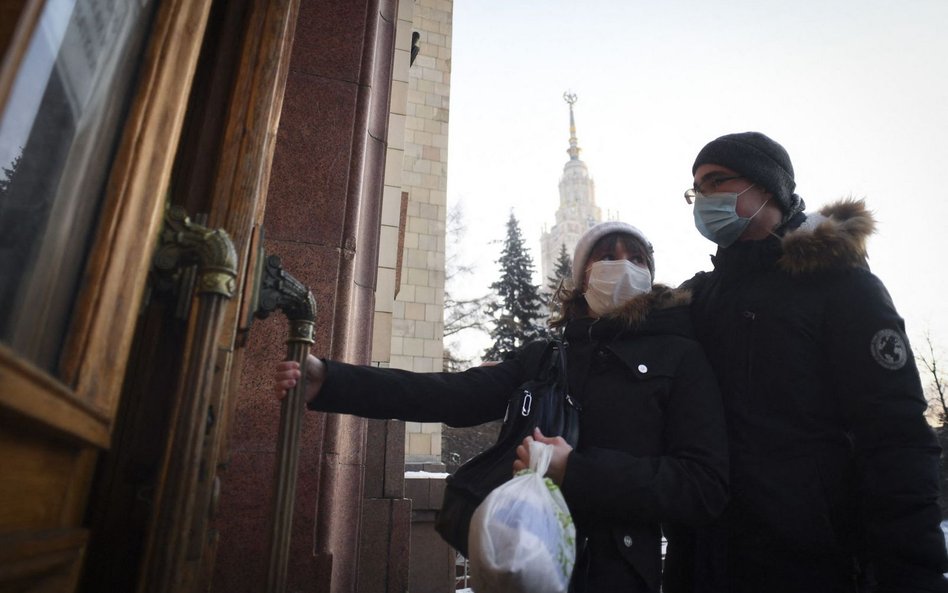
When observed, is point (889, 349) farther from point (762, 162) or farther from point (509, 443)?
point (509, 443)

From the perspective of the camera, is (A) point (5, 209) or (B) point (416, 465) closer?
(A) point (5, 209)

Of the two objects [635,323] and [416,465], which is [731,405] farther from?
[416,465]

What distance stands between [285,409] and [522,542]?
2.20 feet

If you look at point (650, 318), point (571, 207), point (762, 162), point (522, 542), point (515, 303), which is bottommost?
point (522, 542)

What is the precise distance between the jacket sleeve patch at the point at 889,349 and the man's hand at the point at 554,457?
3.25ft

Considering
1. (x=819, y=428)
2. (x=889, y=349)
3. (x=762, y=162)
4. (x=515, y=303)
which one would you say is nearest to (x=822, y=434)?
(x=819, y=428)

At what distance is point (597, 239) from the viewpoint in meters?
2.52

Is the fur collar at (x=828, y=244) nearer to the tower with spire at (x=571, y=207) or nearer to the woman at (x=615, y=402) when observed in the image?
the woman at (x=615, y=402)

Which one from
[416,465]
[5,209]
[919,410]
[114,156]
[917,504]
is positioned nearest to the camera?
[5,209]

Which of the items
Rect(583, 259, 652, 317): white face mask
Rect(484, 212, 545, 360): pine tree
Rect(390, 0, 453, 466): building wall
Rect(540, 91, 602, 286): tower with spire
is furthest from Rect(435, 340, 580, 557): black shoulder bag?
Rect(540, 91, 602, 286): tower with spire

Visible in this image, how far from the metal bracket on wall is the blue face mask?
168 centimetres

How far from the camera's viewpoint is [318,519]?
2395 mm

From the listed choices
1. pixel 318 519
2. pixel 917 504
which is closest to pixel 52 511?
pixel 318 519

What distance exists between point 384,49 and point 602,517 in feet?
11.2
